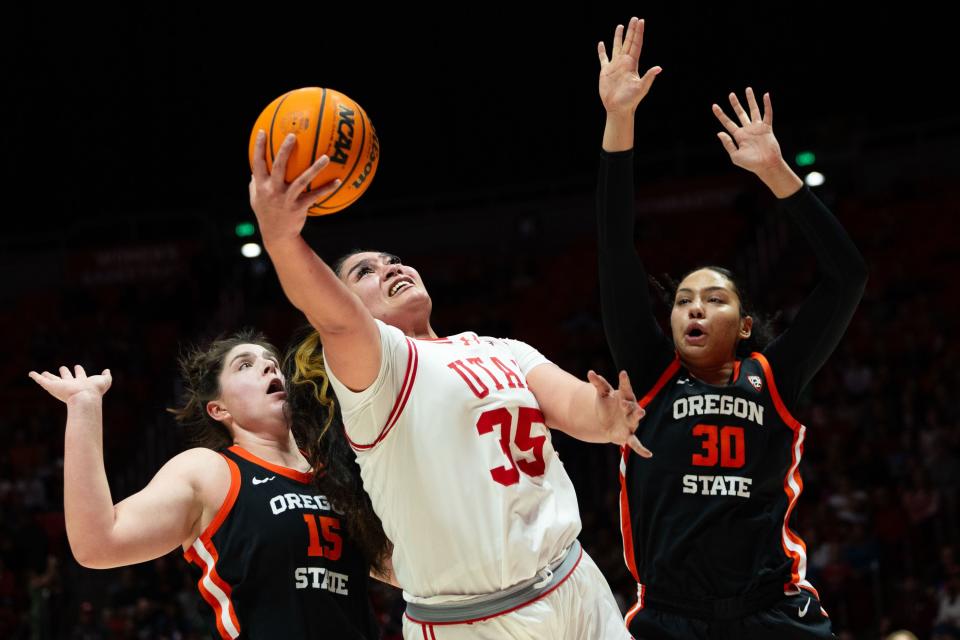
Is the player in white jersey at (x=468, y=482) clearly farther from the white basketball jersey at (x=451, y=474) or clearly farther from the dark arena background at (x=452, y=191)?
the dark arena background at (x=452, y=191)

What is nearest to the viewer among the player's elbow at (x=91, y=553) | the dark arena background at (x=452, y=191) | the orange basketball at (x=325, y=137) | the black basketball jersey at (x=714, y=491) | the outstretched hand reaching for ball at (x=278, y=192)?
the outstretched hand reaching for ball at (x=278, y=192)

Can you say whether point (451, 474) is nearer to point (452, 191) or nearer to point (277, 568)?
point (277, 568)

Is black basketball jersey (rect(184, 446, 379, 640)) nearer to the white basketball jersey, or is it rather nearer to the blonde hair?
the blonde hair

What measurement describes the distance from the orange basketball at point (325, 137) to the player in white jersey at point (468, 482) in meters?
0.35

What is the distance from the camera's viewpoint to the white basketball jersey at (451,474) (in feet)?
10.7

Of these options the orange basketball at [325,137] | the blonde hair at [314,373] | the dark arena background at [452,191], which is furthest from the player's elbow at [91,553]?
the dark arena background at [452,191]

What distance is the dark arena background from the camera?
43.1 feet

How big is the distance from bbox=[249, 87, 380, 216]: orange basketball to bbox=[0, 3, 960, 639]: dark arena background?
28.0 ft

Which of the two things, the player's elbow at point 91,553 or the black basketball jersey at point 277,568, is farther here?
the black basketball jersey at point 277,568

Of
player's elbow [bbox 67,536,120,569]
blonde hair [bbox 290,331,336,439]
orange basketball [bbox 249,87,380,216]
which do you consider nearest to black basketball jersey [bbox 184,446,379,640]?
blonde hair [bbox 290,331,336,439]

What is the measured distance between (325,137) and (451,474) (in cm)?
101

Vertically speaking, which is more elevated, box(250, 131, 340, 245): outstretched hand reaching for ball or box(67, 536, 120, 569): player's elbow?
box(250, 131, 340, 245): outstretched hand reaching for ball

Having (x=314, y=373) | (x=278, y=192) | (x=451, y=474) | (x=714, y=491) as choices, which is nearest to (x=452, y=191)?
(x=314, y=373)

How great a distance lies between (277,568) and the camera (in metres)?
3.88
